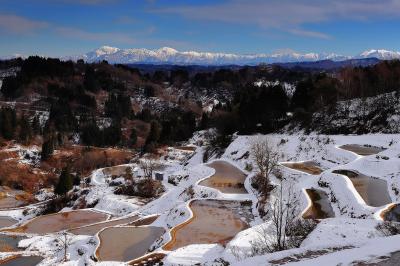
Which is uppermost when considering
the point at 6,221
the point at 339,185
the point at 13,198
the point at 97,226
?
the point at 339,185

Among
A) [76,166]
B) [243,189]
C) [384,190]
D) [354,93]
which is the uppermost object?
[354,93]

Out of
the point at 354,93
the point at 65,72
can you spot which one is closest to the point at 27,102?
the point at 65,72

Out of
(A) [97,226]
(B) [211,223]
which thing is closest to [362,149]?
(B) [211,223]

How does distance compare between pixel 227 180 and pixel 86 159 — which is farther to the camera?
pixel 86 159

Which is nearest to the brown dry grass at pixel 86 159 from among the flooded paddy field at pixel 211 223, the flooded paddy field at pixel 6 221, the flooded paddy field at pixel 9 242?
the flooded paddy field at pixel 6 221

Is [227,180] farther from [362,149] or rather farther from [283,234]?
[283,234]

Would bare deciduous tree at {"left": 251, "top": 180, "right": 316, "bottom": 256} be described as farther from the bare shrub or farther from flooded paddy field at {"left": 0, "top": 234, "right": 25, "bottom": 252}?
flooded paddy field at {"left": 0, "top": 234, "right": 25, "bottom": 252}

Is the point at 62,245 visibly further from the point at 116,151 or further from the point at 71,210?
the point at 116,151
